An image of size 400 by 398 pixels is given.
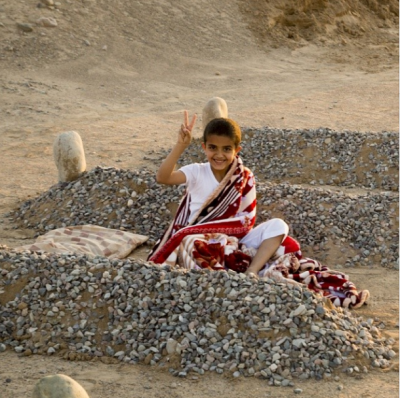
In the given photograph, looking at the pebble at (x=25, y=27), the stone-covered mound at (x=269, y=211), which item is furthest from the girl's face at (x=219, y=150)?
the pebble at (x=25, y=27)

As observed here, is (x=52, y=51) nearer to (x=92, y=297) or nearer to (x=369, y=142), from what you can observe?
(x=369, y=142)

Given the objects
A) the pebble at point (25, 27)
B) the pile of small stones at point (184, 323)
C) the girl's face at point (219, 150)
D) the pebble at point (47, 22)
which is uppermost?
the pebble at point (47, 22)

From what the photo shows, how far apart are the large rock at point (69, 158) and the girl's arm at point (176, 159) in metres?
2.11

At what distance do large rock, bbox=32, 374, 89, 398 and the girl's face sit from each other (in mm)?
2672

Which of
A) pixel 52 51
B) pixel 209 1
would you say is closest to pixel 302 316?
pixel 52 51

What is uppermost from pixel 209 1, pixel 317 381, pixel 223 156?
pixel 209 1

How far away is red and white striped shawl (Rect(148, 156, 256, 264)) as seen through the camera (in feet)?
19.5

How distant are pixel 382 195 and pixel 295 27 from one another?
35.9ft

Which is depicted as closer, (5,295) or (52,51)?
(5,295)

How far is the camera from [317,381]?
14.9ft

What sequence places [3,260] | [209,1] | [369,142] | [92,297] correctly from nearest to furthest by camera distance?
[92,297] → [3,260] → [369,142] → [209,1]

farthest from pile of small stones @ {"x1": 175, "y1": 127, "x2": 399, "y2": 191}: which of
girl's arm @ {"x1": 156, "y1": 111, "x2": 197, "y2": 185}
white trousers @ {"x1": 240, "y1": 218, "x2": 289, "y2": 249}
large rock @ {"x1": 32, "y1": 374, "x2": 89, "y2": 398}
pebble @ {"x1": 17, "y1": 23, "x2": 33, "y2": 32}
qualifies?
pebble @ {"x1": 17, "y1": 23, "x2": 33, "y2": 32}

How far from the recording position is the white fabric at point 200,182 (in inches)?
237

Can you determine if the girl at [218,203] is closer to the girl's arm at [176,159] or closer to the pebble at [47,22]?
the girl's arm at [176,159]
